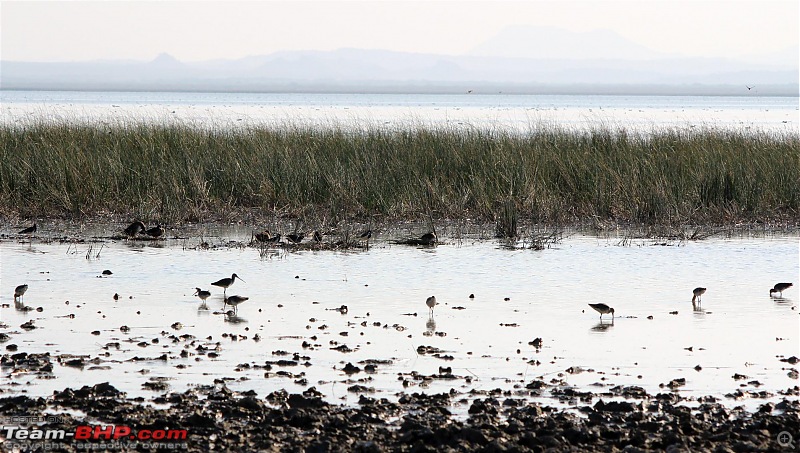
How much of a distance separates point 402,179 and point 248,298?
7424mm

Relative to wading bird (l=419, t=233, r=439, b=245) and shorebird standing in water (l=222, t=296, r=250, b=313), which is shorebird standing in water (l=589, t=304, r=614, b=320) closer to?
shorebird standing in water (l=222, t=296, r=250, b=313)

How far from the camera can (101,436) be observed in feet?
17.9

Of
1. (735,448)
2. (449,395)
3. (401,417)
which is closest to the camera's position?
(735,448)

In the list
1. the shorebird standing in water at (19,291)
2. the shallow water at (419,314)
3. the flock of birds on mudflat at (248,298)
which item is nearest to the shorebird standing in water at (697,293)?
the flock of birds on mudflat at (248,298)

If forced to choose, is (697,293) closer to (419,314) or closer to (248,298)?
(419,314)

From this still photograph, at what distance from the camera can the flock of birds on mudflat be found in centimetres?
911

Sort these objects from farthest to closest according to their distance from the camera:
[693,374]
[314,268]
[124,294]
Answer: [314,268] → [124,294] → [693,374]

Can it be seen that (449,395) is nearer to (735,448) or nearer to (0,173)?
(735,448)

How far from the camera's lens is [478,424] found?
5.60 meters

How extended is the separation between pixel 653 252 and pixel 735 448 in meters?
8.11

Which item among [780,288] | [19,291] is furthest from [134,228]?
[780,288]

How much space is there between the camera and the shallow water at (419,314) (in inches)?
275

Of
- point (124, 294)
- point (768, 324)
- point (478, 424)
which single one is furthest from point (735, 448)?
point (124, 294)

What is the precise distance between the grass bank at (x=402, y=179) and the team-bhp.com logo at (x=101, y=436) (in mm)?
9522
